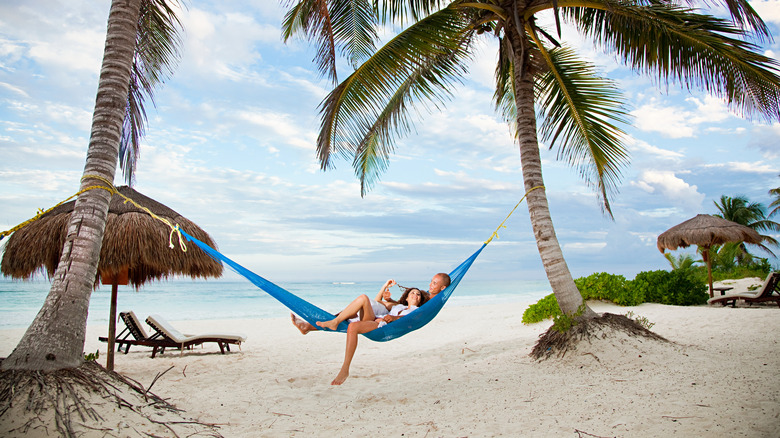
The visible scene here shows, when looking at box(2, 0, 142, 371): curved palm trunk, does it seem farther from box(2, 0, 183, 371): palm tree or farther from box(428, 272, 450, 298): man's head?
box(428, 272, 450, 298): man's head

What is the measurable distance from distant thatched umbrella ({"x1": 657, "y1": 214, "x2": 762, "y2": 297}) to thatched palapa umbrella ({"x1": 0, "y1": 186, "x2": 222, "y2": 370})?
765cm

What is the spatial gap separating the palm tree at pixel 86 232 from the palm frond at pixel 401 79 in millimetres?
1605

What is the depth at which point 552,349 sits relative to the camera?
3449 mm

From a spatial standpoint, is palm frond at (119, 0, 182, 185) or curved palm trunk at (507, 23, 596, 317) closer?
palm frond at (119, 0, 182, 185)

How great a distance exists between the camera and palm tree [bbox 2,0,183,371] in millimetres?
1864

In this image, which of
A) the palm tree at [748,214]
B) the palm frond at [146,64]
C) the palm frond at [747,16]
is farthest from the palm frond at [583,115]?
the palm tree at [748,214]

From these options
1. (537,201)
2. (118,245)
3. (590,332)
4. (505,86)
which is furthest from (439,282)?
(505,86)

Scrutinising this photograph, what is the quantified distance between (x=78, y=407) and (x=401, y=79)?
284 cm

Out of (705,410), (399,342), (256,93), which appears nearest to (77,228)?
(705,410)

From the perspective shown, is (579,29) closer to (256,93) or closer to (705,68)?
(705,68)

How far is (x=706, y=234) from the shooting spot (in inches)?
291

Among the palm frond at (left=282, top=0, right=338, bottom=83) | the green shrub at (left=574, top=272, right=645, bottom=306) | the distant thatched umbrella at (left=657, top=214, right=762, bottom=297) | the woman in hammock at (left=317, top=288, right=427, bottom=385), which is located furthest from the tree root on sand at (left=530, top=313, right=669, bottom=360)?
the distant thatched umbrella at (left=657, top=214, right=762, bottom=297)

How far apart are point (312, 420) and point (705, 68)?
3.69 metres

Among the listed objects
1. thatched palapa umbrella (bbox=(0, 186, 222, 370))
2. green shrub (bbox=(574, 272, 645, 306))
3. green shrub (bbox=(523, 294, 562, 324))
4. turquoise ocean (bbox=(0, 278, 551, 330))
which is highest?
thatched palapa umbrella (bbox=(0, 186, 222, 370))
